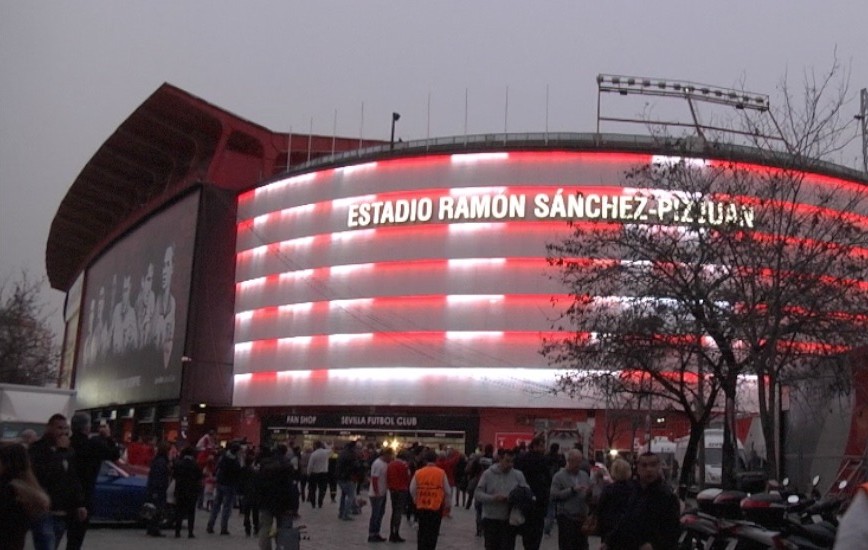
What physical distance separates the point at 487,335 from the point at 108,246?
1769 inches

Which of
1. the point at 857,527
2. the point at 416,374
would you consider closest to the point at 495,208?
the point at 416,374

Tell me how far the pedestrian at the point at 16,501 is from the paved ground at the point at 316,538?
9238mm

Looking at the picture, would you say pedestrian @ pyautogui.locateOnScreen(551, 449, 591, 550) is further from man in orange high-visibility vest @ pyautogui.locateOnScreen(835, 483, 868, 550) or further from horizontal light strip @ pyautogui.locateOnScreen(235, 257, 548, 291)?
horizontal light strip @ pyautogui.locateOnScreen(235, 257, 548, 291)

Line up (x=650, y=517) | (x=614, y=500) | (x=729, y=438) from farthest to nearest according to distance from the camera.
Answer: (x=729, y=438)
(x=614, y=500)
(x=650, y=517)

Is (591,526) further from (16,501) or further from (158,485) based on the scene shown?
(158,485)

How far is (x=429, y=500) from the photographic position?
14148 mm

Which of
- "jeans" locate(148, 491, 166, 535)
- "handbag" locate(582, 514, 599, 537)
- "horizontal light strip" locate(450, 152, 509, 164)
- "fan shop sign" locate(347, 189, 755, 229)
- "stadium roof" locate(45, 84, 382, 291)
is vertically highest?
"stadium roof" locate(45, 84, 382, 291)

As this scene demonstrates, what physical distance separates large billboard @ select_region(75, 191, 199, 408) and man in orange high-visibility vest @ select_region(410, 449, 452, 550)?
47760mm

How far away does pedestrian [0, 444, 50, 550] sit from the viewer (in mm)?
6504

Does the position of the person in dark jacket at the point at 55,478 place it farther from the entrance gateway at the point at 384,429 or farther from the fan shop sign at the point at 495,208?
the fan shop sign at the point at 495,208

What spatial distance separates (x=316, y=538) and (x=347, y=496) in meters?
4.75

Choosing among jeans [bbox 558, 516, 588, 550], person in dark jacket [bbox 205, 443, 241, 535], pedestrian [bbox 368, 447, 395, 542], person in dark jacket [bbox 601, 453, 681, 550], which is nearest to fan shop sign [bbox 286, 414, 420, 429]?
person in dark jacket [bbox 205, 443, 241, 535]

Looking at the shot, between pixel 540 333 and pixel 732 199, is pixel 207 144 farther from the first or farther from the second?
pixel 732 199

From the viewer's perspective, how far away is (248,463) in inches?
842
